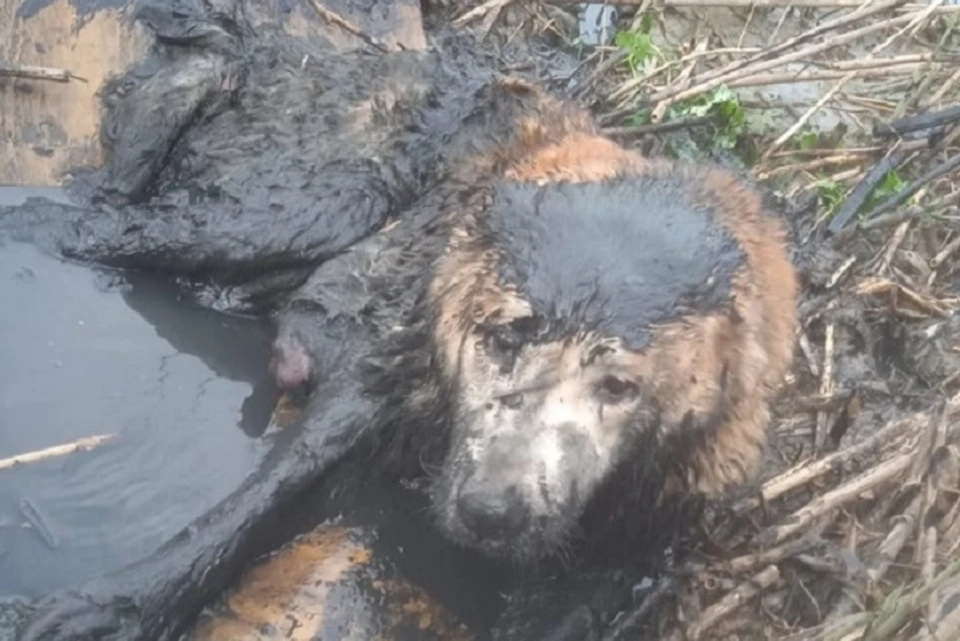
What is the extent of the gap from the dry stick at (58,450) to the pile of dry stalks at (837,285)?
1521 mm

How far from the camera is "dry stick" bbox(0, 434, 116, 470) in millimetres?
4297

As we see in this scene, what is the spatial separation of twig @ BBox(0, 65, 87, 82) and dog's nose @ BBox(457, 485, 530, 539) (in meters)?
2.39

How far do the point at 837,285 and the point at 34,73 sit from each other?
106 inches

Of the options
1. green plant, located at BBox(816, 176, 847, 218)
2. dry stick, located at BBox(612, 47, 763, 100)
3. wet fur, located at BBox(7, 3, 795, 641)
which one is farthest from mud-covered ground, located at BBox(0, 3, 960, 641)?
dry stick, located at BBox(612, 47, 763, 100)

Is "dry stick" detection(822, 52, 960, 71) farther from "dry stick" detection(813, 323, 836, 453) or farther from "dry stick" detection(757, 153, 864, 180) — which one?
"dry stick" detection(813, 323, 836, 453)

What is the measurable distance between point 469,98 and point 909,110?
6.85 feet

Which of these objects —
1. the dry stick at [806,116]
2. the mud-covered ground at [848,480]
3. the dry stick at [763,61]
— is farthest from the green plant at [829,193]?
the dry stick at [763,61]

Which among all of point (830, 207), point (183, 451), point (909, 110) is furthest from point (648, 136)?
point (183, 451)

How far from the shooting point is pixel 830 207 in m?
5.75

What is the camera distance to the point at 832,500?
4.44 meters

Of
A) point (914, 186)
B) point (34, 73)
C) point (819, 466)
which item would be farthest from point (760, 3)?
point (34, 73)

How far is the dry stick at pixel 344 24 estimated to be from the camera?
17.8ft

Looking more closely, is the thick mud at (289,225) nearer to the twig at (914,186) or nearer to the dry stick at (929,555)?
the dry stick at (929,555)

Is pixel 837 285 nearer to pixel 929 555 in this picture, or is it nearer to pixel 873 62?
pixel 873 62
